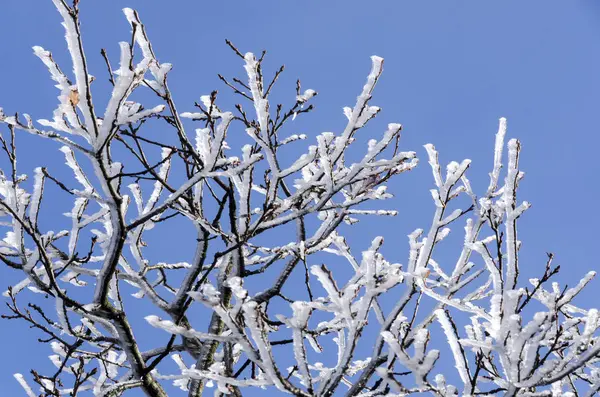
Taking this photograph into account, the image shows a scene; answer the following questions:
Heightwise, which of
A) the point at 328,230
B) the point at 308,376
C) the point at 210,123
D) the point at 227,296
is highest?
the point at 210,123

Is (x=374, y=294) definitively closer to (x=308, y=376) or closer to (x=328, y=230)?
(x=308, y=376)

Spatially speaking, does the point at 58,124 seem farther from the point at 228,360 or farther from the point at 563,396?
the point at 563,396

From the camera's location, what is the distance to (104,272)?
11.8 ft

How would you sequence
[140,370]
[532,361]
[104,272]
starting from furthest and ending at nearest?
[140,370] < [104,272] < [532,361]

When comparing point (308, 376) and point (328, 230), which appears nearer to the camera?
point (308, 376)

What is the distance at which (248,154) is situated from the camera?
385cm

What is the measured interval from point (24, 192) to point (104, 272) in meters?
0.96

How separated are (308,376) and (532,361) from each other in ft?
3.83

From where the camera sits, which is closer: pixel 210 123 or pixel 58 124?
pixel 58 124

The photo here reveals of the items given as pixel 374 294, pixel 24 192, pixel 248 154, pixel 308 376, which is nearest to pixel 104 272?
pixel 24 192

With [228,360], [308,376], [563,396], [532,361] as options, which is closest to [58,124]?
[308,376]

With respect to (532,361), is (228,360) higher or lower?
higher

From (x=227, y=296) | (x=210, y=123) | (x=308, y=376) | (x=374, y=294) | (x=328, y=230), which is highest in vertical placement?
(x=210, y=123)

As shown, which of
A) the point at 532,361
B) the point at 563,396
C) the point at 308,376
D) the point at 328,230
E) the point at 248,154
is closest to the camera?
the point at 532,361
